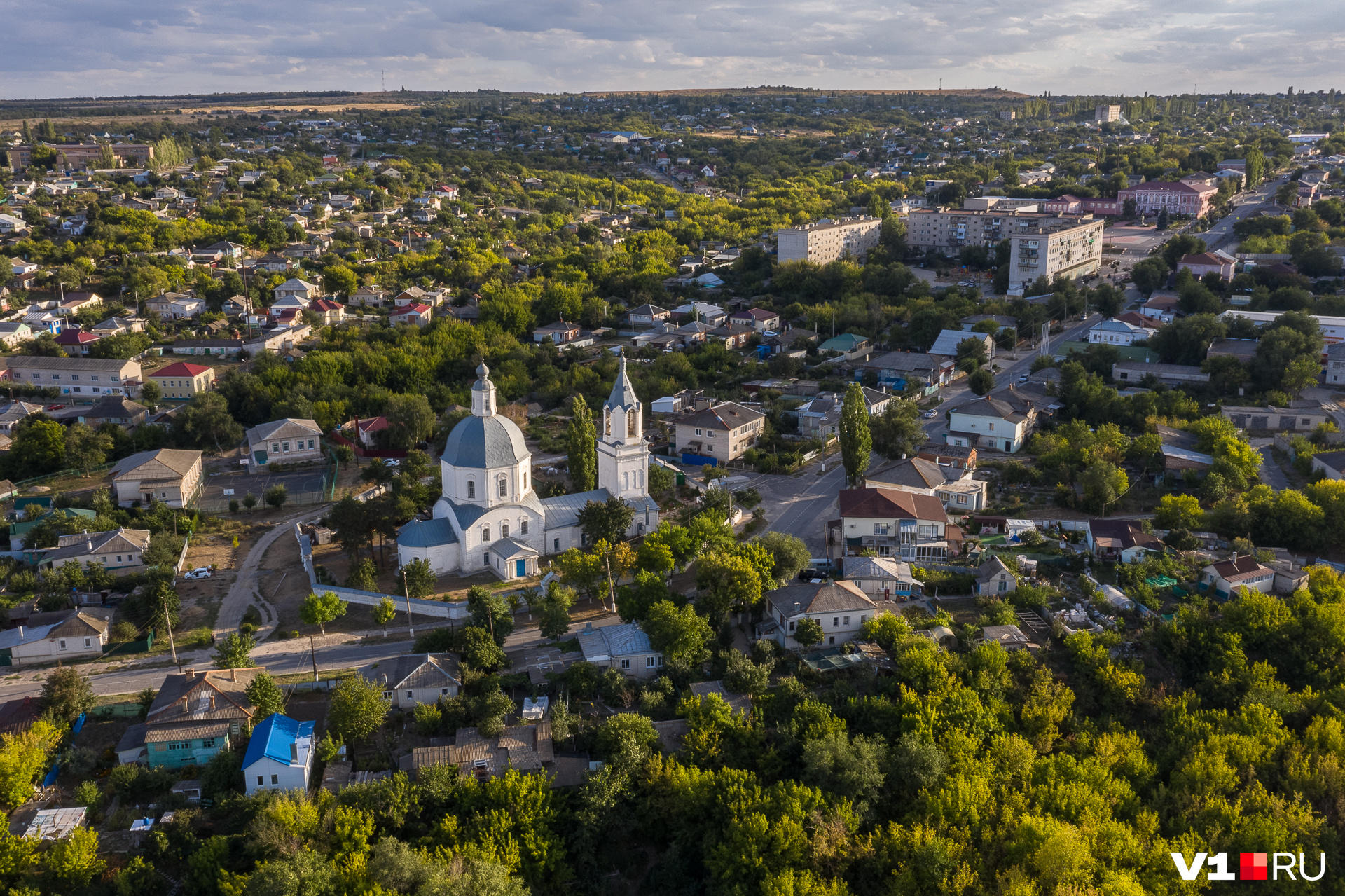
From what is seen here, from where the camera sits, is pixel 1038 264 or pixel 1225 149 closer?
pixel 1038 264

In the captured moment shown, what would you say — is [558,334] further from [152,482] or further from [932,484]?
[932,484]

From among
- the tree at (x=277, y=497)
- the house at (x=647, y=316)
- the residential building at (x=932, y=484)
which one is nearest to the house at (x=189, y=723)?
the tree at (x=277, y=497)

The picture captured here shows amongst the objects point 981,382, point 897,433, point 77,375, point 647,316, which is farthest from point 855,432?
point 77,375

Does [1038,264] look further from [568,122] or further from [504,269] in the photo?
[568,122]

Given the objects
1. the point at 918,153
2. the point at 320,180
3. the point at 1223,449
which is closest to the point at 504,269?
the point at 320,180

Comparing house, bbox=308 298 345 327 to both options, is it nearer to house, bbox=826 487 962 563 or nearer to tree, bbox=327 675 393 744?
house, bbox=826 487 962 563

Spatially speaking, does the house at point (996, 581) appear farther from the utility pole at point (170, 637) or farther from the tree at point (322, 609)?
the utility pole at point (170, 637)
